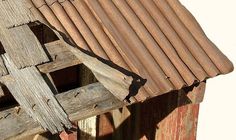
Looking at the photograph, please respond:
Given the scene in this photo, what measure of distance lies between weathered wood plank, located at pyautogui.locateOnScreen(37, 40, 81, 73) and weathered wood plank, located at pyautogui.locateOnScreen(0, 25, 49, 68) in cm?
7

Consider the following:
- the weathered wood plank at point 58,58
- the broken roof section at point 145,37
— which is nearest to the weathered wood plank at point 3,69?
the weathered wood plank at point 58,58

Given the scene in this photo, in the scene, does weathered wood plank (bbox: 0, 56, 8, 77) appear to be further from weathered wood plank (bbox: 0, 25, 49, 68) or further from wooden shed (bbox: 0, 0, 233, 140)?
weathered wood plank (bbox: 0, 25, 49, 68)

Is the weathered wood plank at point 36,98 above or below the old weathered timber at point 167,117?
above

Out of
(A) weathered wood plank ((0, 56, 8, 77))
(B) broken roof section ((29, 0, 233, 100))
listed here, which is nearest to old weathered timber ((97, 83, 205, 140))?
(B) broken roof section ((29, 0, 233, 100))

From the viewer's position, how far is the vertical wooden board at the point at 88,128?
8758mm

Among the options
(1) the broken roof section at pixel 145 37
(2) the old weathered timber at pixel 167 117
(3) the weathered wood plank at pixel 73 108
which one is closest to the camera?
(3) the weathered wood plank at pixel 73 108

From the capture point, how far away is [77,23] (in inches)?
214

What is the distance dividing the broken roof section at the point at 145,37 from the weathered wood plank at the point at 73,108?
47cm

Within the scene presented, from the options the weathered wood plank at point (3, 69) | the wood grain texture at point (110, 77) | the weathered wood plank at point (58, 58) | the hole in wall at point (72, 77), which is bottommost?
the hole in wall at point (72, 77)

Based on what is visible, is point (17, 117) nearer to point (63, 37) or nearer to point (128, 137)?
point (63, 37)

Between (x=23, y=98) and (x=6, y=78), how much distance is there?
0.25 metres

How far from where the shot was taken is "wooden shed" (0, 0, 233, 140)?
4.58m

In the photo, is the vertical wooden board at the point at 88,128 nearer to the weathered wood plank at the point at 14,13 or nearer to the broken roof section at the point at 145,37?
the broken roof section at the point at 145,37

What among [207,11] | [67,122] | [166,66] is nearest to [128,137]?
[207,11]
